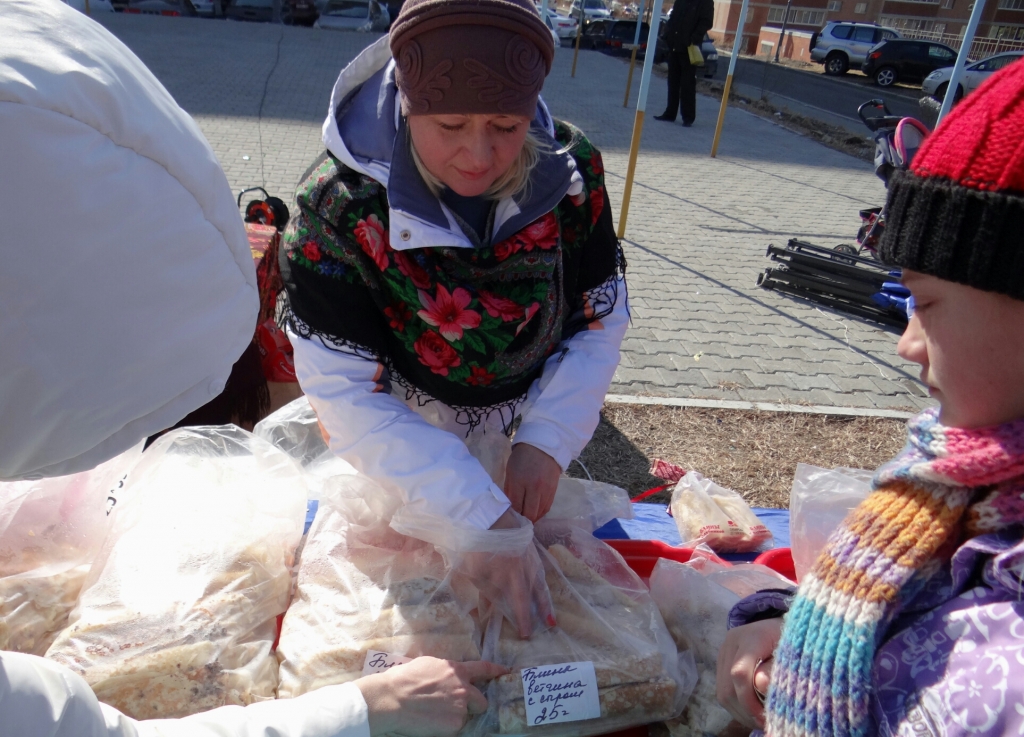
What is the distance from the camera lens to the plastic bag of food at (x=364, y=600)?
1.50m

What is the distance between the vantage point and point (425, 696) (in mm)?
1365

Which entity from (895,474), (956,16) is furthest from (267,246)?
(956,16)

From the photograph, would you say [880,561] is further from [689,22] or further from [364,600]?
[689,22]

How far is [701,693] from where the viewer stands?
1.55m

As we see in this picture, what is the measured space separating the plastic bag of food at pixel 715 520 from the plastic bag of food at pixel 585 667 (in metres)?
0.54

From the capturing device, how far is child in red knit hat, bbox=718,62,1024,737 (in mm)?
851

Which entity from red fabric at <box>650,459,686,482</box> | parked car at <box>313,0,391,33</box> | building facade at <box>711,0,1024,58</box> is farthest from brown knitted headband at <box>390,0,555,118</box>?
building facade at <box>711,0,1024,58</box>

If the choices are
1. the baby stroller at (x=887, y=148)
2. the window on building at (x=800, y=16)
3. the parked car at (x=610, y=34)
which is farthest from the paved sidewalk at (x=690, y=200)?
the window on building at (x=800, y=16)

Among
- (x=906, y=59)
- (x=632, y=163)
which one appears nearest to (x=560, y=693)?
(x=632, y=163)

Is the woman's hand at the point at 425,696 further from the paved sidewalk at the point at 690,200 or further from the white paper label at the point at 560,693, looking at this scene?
the paved sidewalk at the point at 690,200

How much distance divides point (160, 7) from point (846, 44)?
1859 cm

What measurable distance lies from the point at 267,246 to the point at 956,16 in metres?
35.7

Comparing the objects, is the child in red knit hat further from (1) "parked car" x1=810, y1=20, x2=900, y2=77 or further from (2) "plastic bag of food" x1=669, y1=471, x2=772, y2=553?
(1) "parked car" x1=810, y1=20, x2=900, y2=77

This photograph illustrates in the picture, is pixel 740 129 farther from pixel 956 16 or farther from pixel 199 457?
pixel 956 16
